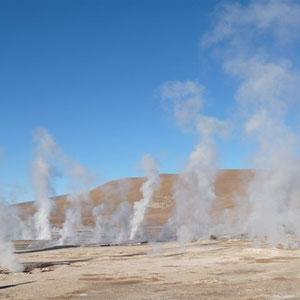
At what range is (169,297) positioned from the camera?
1772cm

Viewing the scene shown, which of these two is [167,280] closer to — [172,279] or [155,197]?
[172,279]

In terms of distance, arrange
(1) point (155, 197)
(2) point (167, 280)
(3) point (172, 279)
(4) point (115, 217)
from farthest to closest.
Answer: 1. (1) point (155, 197)
2. (4) point (115, 217)
3. (3) point (172, 279)
4. (2) point (167, 280)

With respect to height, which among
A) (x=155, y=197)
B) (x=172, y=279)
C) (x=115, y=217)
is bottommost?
(x=172, y=279)

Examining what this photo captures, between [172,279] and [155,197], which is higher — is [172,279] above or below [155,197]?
below

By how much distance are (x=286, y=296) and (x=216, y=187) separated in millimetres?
Answer: 136783

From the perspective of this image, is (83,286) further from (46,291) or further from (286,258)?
(286,258)

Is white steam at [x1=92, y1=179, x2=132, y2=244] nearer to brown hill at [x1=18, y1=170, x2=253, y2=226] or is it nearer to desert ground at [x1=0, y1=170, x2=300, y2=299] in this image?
brown hill at [x1=18, y1=170, x2=253, y2=226]

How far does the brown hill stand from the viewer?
125 m

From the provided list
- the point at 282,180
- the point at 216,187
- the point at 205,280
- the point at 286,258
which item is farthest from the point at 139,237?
the point at 216,187

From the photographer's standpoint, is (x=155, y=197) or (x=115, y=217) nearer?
(x=115, y=217)

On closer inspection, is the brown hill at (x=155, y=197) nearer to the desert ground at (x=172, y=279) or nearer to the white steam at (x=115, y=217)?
the white steam at (x=115, y=217)

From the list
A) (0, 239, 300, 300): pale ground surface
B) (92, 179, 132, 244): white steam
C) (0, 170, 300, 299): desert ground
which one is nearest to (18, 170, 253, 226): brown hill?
(92, 179, 132, 244): white steam

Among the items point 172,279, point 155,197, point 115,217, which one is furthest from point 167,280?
point 155,197

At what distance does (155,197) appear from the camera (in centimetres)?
14338
